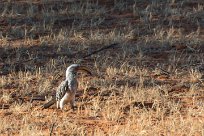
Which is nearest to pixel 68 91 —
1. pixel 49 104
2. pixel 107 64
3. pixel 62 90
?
pixel 62 90

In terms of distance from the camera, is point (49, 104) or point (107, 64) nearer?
point (49, 104)

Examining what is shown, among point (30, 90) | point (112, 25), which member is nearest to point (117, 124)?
point (30, 90)

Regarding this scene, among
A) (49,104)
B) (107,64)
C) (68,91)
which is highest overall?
(68,91)

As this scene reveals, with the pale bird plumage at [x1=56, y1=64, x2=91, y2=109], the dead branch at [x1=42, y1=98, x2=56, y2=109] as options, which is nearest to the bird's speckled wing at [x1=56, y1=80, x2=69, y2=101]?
the pale bird plumage at [x1=56, y1=64, x2=91, y2=109]

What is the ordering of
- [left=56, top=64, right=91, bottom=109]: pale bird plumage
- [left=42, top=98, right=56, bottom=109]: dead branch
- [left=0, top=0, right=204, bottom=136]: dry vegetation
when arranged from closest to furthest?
[left=0, top=0, right=204, bottom=136]: dry vegetation → [left=56, top=64, right=91, bottom=109]: pale bird plumage → [left=42, top=98, right=56, bottom=109]: dead branch

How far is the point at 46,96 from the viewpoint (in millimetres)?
10039

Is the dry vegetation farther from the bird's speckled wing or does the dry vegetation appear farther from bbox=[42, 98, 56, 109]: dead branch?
the bird's speckled wing

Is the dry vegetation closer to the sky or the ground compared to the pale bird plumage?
closer to the ground

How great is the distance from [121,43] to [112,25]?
2137mm

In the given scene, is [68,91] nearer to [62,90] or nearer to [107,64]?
[62,90]

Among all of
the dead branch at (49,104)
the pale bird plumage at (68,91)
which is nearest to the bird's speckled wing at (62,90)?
the pale bird plumage at (68,91)

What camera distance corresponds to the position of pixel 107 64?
12164 millimetres

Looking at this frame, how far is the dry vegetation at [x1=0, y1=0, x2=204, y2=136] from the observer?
27.0ft

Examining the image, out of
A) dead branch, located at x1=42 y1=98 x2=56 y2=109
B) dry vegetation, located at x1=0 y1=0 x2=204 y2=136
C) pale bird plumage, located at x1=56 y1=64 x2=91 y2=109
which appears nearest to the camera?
dry vegetation, located at x1=0 y1=0 x2=204 y2=136
